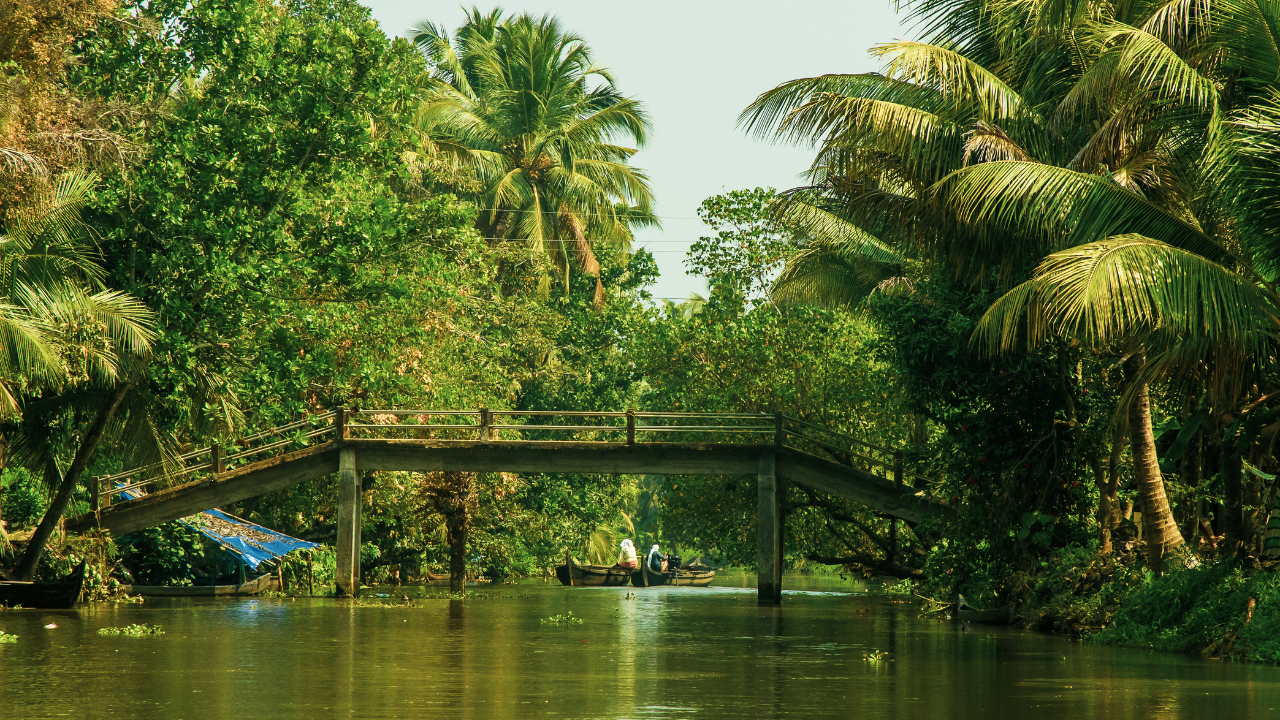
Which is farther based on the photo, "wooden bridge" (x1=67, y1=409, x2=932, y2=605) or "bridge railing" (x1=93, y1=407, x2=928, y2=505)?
"wooden bridge" (x1=67, y1=409, x2=932, y2=605)

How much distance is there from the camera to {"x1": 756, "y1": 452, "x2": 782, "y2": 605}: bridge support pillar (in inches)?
1062

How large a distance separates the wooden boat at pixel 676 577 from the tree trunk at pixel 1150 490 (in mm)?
27636

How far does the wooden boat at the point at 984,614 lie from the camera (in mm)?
20422

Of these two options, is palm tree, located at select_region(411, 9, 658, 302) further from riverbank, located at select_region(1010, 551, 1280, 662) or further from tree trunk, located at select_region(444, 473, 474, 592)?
riverbank, located at select_region(1010, 551, 1280, 662)

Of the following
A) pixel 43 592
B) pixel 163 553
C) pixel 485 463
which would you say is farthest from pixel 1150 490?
pixel 163 553

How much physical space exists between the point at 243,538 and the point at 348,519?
12.2 ft

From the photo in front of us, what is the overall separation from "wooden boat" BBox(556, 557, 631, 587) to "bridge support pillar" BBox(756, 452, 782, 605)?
1560 cm

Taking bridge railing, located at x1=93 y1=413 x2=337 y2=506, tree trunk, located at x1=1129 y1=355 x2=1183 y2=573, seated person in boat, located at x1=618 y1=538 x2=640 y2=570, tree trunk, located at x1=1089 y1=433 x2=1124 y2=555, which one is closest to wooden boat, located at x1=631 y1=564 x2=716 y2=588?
seated person in boat, located at x1=618 y1=538 x2=640 y2=570

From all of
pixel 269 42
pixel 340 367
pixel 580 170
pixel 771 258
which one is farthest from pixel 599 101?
pixel 269 42

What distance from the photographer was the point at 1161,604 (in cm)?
1609

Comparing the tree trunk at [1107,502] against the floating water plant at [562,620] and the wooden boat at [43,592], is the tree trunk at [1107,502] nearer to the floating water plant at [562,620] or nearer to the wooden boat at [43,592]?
the floating water plant at [562,620]

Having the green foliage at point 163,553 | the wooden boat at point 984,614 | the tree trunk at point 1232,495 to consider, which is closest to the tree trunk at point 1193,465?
the tree trunk at point 1232,495

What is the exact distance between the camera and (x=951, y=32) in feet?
66.9

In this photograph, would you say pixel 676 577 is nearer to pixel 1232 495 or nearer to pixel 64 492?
pixel 64 492
